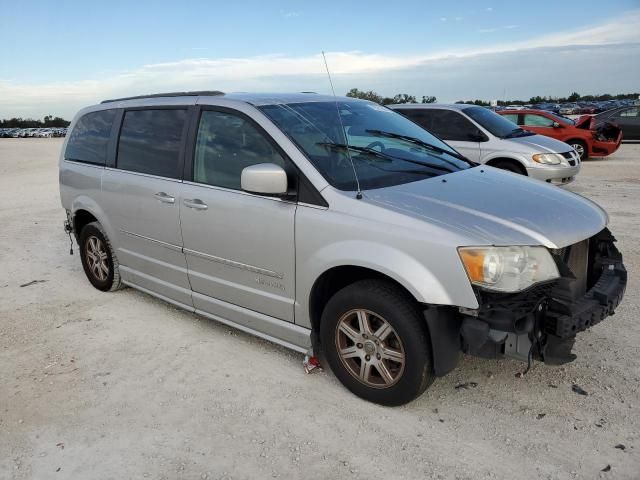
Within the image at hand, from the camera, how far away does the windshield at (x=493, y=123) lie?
9.63m

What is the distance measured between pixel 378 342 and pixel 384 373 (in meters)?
0.19

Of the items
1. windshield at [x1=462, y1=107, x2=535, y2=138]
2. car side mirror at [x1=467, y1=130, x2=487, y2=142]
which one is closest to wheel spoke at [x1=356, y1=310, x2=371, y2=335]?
car side mirror at [x1=467, y1=130, x2=487, y2=142]

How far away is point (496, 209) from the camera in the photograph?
3.11m

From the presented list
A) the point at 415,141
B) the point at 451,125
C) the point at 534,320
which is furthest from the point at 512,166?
the point at 534,320

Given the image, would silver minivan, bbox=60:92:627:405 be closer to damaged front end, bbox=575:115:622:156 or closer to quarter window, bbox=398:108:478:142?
quarter window, bbox=398:108:478:142

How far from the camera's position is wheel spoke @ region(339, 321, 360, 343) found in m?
3.24

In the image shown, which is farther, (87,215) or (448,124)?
(448,124)

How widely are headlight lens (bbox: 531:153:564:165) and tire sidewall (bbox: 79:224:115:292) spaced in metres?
7.14

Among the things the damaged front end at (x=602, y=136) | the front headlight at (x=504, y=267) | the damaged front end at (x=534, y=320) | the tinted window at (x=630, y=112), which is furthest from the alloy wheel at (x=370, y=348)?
the tinted window at (x=630, y=112)

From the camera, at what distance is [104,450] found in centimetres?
291

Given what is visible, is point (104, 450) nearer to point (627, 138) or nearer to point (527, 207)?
point (527, 207)

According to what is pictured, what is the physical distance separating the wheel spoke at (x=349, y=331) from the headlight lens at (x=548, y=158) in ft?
23.5

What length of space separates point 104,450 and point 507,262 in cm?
235

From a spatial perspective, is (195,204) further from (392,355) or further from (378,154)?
(392,355)
